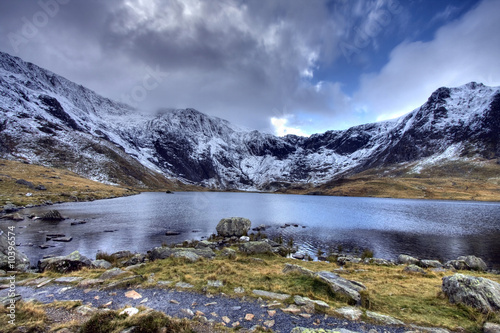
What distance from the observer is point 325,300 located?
12.7 m

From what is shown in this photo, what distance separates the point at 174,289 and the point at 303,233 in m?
41.6

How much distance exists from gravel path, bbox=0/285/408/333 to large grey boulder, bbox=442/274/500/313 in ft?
18.0

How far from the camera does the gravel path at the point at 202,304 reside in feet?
33.8

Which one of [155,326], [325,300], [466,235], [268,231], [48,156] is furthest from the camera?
[48,156]

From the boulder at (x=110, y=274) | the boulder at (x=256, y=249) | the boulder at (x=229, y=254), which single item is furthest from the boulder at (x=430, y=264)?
the boulder at (x=110, y=274)

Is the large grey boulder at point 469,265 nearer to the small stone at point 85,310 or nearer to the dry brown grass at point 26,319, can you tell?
the small stone at point 85,310

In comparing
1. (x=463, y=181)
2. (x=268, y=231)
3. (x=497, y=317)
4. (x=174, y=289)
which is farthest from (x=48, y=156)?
(x=463, y=181)

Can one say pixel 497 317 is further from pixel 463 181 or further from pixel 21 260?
pixel 463 181

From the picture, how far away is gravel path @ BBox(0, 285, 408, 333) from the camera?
405 inches

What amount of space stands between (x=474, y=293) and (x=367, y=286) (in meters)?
6.08

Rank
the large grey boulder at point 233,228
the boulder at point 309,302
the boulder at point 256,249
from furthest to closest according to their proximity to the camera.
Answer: the large grey boulder at point 233,228, the boulder at point 256,249, the boulder at point 309,302

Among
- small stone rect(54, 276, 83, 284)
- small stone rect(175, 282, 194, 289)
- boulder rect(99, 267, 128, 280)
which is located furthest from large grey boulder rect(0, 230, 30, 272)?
small stone rect(175, 282, 194, 289)

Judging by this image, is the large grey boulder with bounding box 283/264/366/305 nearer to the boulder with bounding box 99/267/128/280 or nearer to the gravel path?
the gravel path

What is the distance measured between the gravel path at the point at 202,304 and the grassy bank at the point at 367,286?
2.73ft
